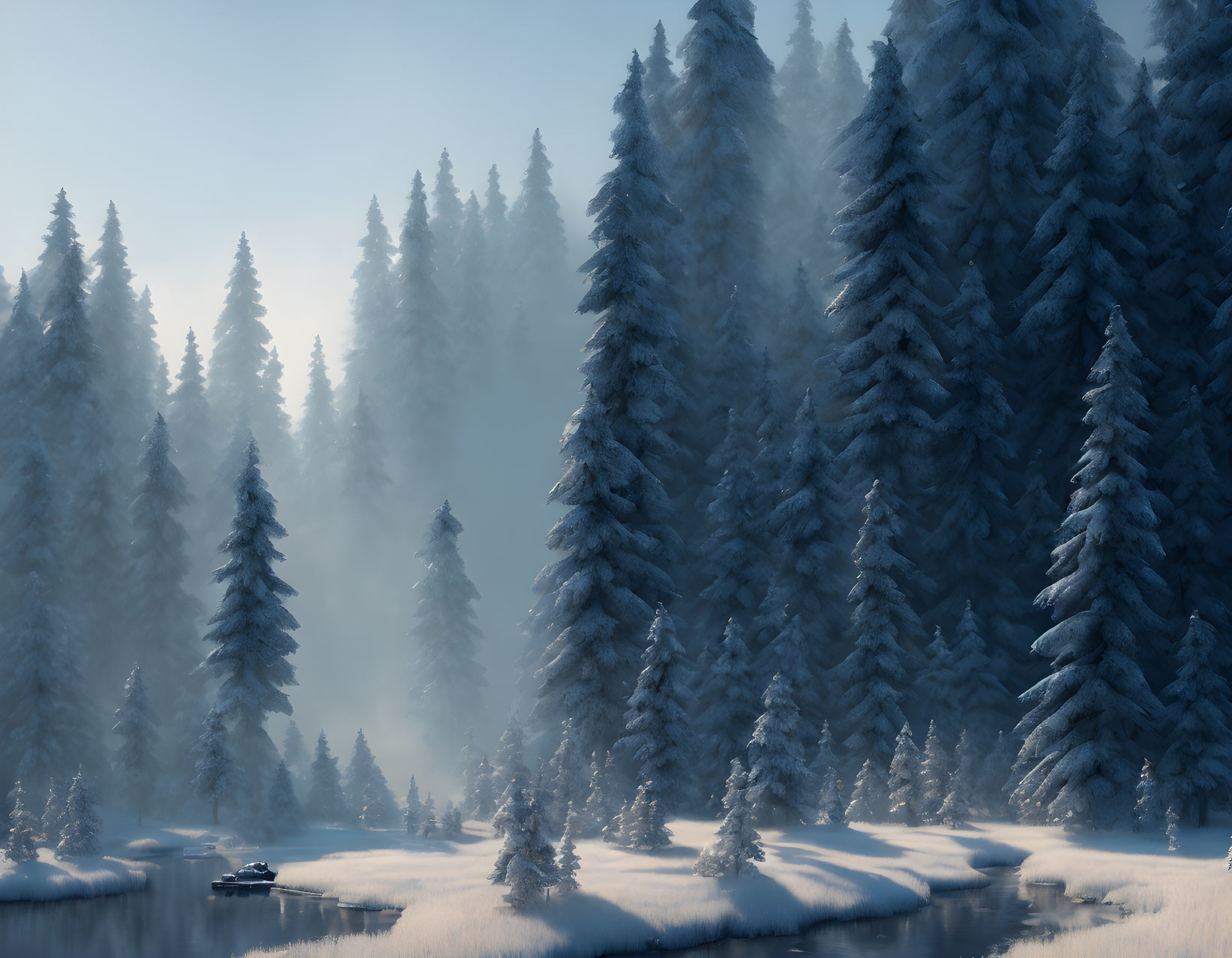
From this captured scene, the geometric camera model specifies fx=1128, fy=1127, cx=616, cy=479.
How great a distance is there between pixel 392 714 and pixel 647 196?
1335 inches

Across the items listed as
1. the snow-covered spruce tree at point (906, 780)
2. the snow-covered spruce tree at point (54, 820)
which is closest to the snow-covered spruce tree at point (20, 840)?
the snow-covered spruce tree at point (54, 820)

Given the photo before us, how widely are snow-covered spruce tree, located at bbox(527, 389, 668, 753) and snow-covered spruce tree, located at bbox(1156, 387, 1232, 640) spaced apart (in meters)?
15.1

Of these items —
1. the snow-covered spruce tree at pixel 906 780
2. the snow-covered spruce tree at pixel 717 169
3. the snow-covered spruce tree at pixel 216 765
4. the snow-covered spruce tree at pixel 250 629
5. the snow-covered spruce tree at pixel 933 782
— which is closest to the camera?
the snow-covered spruce tree at pixel 906 780

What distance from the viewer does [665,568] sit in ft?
122

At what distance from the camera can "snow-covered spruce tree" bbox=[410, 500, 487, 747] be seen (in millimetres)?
52875

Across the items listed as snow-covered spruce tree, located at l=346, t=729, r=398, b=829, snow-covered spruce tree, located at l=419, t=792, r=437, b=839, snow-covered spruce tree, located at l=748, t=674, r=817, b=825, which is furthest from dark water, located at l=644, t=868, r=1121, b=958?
snow-covered spruce tree, located at l=346, t=729, r=398, b=829

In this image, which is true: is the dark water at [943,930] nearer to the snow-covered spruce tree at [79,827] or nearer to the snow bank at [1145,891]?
the snow bank at [1145,891]

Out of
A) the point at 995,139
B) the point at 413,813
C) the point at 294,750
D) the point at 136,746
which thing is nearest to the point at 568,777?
the point at 413,813

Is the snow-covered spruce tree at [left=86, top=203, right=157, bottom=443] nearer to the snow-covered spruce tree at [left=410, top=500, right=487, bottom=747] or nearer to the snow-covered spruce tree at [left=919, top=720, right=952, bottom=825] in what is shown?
the snow-covered spruce tree at [left=410, top=500, right=487, bottom=747]

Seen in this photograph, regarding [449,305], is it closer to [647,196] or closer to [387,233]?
[387,233]

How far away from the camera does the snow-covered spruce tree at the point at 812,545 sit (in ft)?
116

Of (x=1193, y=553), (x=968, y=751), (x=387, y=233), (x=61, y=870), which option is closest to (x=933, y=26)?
(x=1193, y=553)

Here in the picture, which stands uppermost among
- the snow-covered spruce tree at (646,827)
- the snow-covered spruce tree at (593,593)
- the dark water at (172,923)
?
the snow-covered spruce tree at (593,593)

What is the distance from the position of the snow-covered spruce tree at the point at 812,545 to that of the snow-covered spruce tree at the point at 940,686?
2.92m
